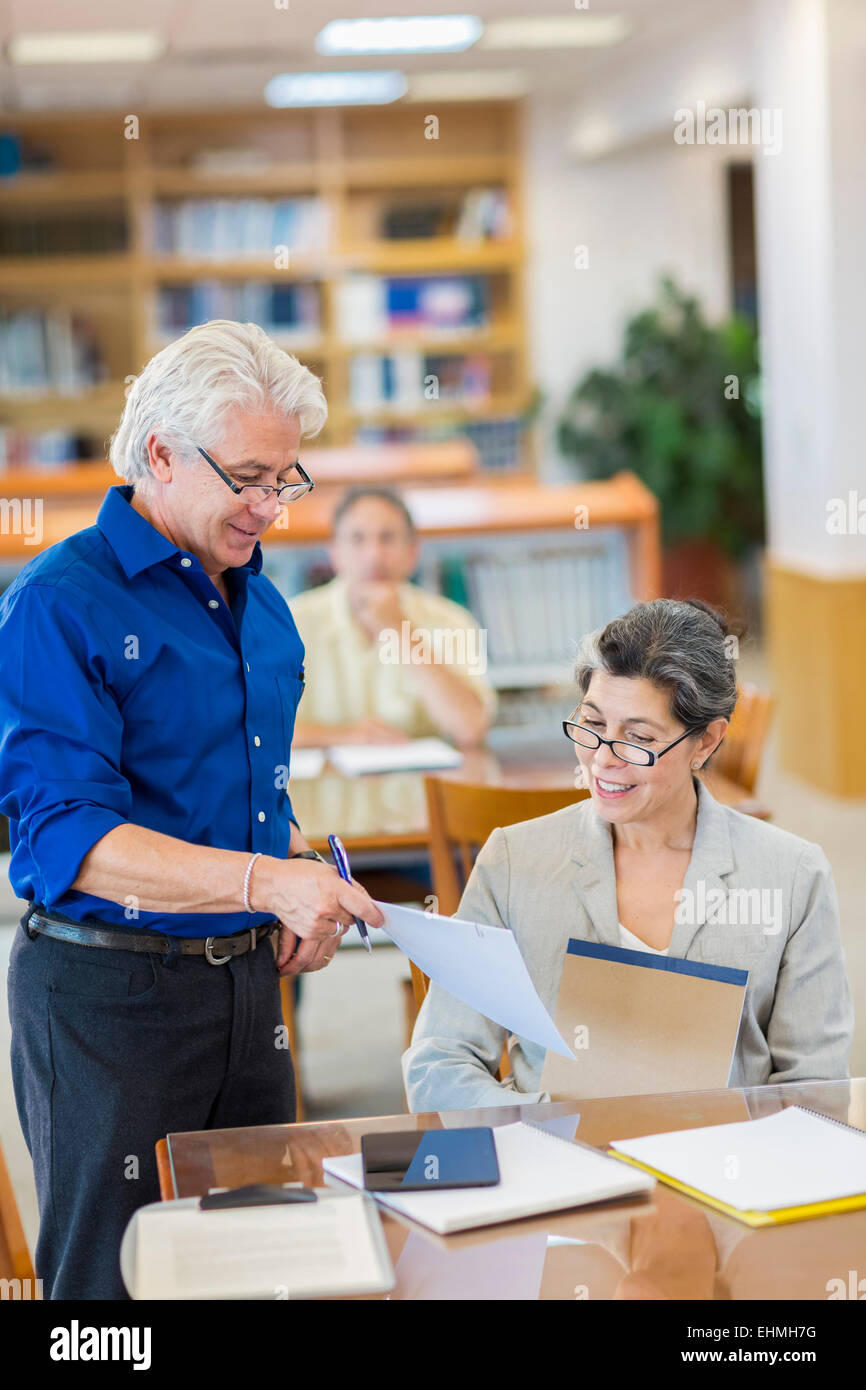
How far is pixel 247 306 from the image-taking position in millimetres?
8633

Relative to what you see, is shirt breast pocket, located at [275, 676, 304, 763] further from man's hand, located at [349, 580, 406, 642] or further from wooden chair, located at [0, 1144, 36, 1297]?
man's hand, located at [349, 580, 406, 642]

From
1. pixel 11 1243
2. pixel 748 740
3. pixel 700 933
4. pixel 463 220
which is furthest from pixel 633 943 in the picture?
pixel 463 220

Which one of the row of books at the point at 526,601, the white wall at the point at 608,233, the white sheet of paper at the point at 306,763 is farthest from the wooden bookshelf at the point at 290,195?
the white sheet of paper at the point at 306,763

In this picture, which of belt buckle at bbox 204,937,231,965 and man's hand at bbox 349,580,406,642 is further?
man's hand at bbox 349,580,406,642

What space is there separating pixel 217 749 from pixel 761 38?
503 centimetres

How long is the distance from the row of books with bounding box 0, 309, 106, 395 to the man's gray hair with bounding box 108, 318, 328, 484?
735 cm

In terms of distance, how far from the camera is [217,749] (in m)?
1.63

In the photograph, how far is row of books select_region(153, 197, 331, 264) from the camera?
8445 millimetres

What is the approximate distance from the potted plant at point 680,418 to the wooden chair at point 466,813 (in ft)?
20.0

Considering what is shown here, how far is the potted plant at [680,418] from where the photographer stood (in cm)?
834

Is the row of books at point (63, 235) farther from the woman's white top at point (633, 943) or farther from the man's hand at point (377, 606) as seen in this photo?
the woman's white top at point (633, 943)

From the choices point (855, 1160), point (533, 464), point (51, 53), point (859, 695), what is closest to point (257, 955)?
point (855, 1160)

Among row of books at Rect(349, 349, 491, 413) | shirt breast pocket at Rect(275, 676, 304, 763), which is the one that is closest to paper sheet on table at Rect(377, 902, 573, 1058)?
shirt breast pocket at Rect(275, 676, 304, 763)

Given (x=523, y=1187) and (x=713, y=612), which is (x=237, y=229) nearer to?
(x=713, y=612)
